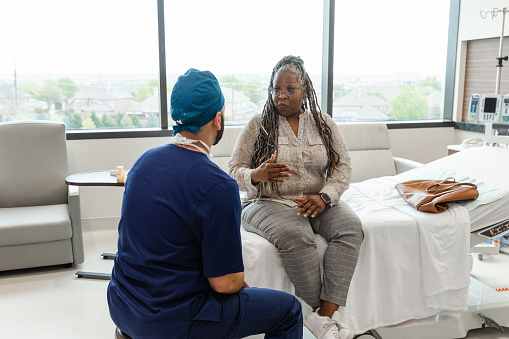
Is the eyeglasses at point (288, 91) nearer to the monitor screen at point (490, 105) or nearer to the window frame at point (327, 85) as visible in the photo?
the window frame at point (327, 85)

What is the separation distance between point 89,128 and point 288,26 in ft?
6.50

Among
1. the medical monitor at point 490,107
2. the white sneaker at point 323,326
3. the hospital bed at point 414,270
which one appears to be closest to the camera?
the white sneaker at point 323,326

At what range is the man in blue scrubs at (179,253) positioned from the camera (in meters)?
1.42

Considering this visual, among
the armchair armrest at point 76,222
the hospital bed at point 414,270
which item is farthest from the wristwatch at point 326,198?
the armchair armrest at point 76,222

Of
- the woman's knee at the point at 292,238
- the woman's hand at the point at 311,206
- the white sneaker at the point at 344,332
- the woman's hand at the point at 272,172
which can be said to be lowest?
the white sneaker at the point at 344,332

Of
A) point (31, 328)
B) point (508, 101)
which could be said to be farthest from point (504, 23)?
point (31, 328)

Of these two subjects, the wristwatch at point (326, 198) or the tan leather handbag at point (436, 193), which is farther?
the tan leather handbag at point (436, 193)

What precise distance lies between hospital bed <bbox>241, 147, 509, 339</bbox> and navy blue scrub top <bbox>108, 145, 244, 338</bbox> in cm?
76

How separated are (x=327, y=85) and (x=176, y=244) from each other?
11.5 feet

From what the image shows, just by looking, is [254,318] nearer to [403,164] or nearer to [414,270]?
[414,270]

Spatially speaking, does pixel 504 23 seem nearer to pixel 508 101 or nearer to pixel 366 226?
pixel 508 101

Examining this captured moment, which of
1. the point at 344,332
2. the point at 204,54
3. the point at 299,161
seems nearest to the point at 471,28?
the point at 204,54

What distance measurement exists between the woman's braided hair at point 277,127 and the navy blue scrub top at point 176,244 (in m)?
1.03

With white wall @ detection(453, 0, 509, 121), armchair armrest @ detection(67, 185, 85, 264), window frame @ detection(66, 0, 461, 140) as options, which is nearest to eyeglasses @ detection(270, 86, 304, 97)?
armchair armrest @ detection(67, 185, 85, 264)
